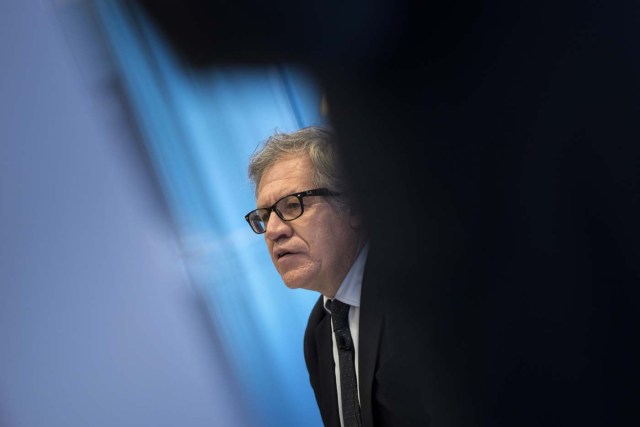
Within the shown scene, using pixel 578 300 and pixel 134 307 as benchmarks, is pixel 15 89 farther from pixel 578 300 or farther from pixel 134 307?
pixel 578 300

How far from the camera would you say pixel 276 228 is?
102cm

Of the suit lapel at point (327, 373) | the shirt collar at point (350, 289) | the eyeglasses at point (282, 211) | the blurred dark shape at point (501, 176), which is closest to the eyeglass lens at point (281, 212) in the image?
the eyeglasses at point (282, 211)

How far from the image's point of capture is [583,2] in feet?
1.06

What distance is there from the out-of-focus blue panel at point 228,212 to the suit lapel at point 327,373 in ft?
0.19

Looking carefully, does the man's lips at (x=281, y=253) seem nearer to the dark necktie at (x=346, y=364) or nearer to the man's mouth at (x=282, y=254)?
the man's mouth at (x=282, y=254)

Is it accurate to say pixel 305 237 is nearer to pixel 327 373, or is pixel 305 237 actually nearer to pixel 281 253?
pixel 281 253

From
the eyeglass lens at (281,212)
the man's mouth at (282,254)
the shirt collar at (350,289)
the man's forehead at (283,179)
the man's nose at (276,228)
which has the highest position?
the man's forehead at (283,179)

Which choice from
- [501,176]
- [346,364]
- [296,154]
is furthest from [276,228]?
[501,176]

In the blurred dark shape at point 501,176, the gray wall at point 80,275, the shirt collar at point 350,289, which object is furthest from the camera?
the shirt collar at point 350,289

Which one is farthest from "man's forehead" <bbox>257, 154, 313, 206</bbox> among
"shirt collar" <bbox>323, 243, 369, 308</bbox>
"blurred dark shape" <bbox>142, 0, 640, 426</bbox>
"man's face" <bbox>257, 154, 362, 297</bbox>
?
"blurred dark shape" <bbox>142, 0, 640, 426</bbox>

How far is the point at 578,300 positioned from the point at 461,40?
0.52ft

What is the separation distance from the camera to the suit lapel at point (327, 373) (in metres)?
1.09

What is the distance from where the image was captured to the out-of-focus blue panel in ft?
2.69

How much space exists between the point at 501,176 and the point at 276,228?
2.39 feet
